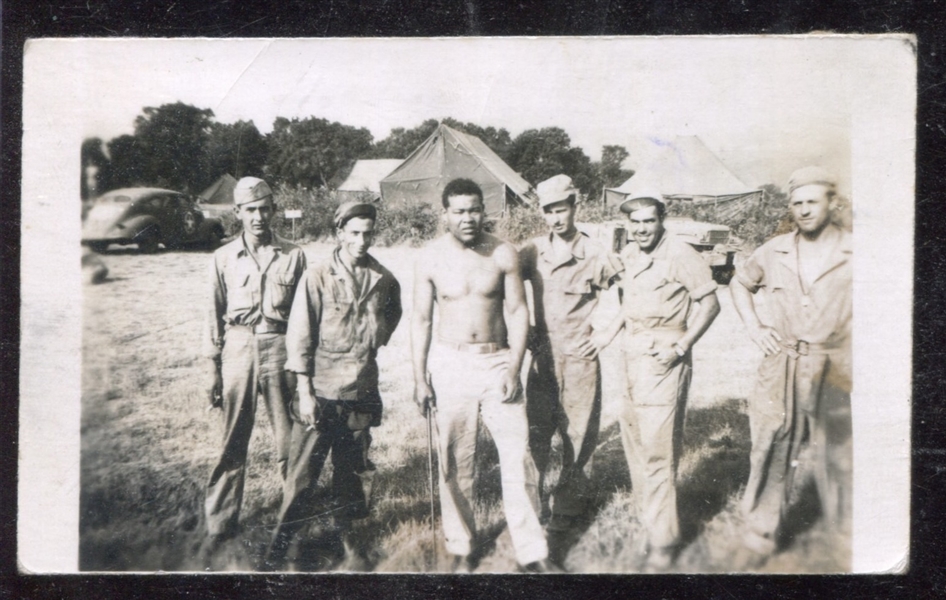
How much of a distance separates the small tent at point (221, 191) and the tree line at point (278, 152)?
0.09 ft

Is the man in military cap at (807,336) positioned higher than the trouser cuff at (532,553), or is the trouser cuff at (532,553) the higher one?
the man in military cap at (807,336)

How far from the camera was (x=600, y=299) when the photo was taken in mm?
4207

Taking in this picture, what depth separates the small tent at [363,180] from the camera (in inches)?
165

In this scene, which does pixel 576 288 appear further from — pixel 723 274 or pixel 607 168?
pixel 723 274

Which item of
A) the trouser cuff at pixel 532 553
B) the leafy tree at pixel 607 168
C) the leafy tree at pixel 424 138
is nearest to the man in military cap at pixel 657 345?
the leafy tree at pixel 607 168

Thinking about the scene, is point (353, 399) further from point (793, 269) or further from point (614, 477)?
point (793, 269)

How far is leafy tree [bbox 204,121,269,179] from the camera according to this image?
423 centimetres

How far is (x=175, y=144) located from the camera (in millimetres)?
4250

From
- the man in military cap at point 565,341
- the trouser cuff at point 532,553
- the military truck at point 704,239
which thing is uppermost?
the military truck at point 704,239

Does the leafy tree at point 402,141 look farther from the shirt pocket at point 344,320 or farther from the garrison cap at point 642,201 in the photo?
the garrison cap at point 642,201

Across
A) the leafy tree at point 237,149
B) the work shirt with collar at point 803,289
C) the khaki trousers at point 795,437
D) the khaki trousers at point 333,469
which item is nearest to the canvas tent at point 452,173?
the leafy tree at point 237,149

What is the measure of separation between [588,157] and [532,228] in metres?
0.42

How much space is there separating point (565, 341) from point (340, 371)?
1040mm

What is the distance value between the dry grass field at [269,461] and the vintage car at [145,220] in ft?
0.26
